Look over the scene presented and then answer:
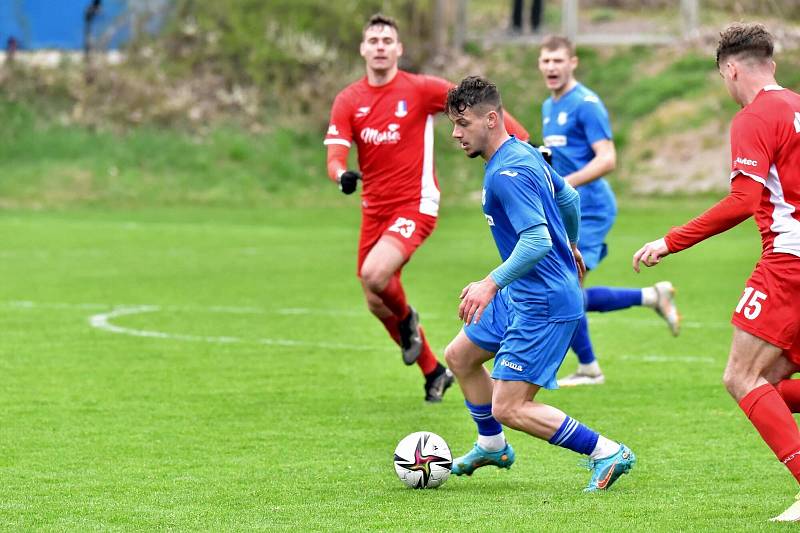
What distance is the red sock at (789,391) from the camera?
20.2 feet

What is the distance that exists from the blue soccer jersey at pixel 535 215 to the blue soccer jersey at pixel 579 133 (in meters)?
3.87

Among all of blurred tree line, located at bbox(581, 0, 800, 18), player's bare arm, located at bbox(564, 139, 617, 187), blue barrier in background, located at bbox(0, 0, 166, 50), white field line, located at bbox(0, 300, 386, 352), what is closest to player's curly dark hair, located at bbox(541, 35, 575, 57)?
player's bare arm, located at bbox(564, 139, 617, 187)

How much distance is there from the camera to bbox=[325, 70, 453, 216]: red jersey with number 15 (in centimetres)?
991

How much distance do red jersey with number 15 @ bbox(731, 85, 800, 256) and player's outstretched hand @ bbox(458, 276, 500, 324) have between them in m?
1.15

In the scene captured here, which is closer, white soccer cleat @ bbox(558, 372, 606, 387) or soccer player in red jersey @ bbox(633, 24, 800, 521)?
soccer player in red jersey @ bbox(633, 24, 800, 521)

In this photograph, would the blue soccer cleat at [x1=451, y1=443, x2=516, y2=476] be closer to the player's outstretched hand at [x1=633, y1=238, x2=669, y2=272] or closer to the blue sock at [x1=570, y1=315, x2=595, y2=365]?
the player's outstretched hand at [x1=633, y1=238, x2=669, y2=272]

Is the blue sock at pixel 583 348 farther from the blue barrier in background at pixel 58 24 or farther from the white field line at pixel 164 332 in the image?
the blue barrier in background at pixel 58 24

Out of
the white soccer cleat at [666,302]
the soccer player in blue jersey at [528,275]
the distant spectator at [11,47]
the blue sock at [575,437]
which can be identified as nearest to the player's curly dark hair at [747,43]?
the soccer player in blue jersey at [528,275]

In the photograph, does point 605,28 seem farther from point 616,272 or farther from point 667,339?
point 667,339

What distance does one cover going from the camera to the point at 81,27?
32250mm

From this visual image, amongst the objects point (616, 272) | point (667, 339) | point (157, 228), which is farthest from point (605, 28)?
point (667, 339)

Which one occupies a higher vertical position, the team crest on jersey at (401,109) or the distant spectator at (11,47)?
the team crest on jersey at (401,109)

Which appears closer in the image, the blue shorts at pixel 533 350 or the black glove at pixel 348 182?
the blue shorts at pixel 533 350

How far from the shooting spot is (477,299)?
19.8 feet
